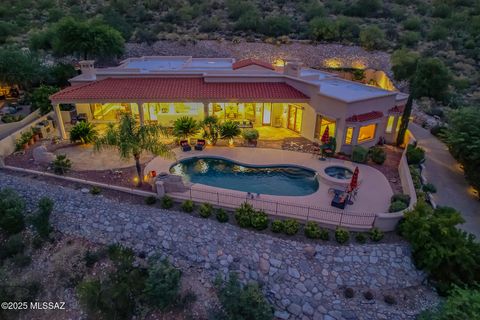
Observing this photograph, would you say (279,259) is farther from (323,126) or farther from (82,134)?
(82,134)

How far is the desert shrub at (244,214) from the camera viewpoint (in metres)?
16.6

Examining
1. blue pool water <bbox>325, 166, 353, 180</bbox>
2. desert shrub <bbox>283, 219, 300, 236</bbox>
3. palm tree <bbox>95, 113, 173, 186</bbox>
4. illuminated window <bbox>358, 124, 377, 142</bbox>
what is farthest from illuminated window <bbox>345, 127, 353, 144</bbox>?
palm tree <bbox>95, 113, 173, 186</bbox>

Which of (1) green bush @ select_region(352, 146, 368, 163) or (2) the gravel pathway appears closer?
(2) the gravel pathway

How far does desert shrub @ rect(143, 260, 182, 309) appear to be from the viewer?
13625 millimetres

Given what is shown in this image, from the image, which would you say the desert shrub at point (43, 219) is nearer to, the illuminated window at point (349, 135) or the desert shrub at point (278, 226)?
the desert shrub at point (278, 226)

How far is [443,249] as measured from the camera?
14008 mm

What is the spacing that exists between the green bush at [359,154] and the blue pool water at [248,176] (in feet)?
12.2

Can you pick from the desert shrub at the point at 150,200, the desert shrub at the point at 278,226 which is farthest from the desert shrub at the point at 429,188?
the desert shrub at the point at 150,200

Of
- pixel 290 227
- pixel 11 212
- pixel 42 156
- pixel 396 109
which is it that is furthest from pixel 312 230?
pixel 42 156

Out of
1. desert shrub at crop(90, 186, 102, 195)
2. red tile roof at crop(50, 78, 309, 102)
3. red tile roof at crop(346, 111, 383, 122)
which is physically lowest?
desert shrub at crop(90, 186, 102, 195)

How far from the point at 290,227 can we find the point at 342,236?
260 centimetres

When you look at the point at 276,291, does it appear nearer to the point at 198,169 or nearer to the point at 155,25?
the point at 198,169

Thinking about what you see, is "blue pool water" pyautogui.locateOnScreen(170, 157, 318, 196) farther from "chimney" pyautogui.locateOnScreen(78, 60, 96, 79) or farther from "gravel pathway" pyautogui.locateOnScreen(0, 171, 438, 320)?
"chimney" pyautogui.locateOnScreen(78, 60, 96, 79)

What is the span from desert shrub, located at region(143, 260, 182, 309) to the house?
1489 cm
